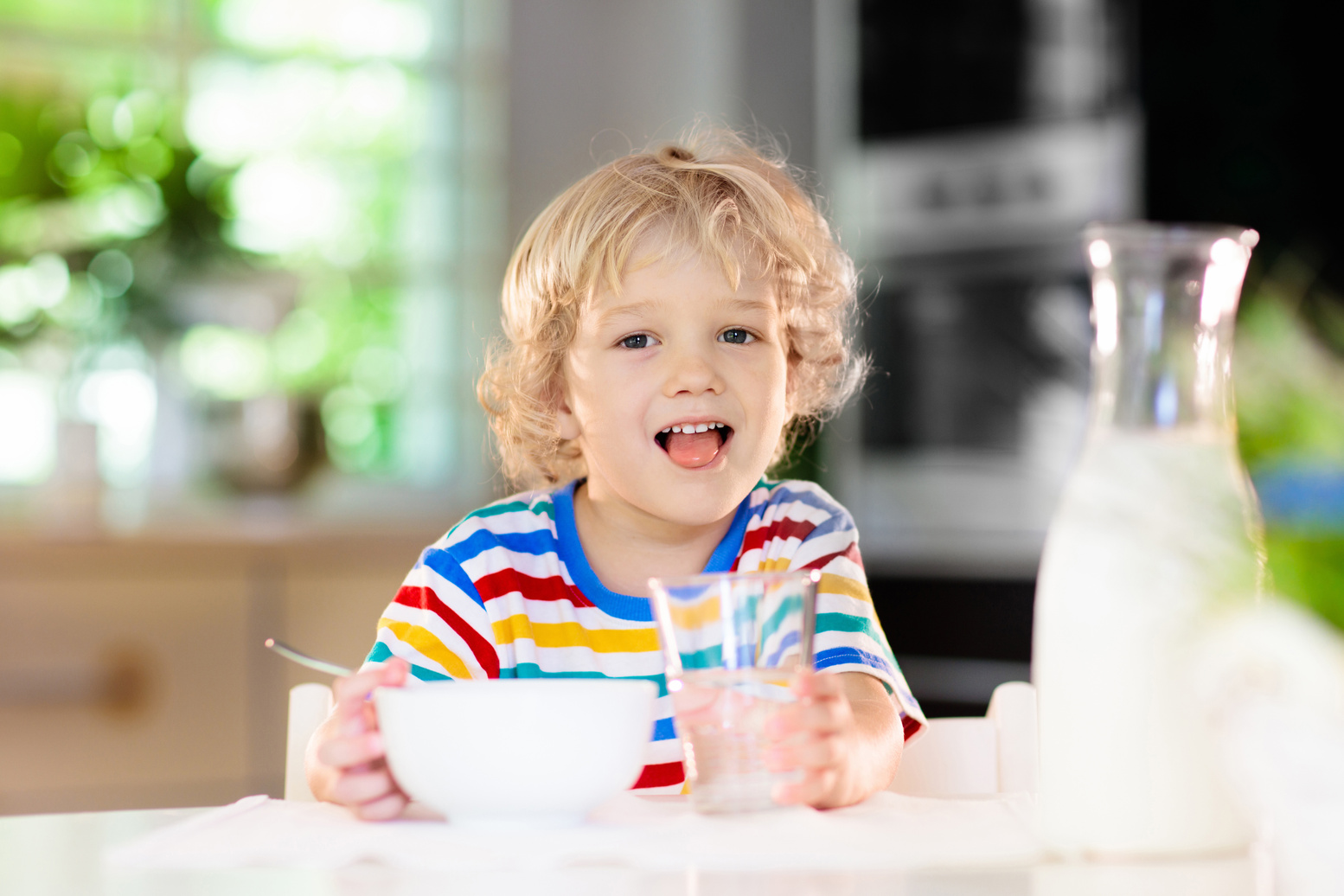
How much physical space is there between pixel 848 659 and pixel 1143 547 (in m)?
0.48

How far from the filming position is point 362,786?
2.19ft

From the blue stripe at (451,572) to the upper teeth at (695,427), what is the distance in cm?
22

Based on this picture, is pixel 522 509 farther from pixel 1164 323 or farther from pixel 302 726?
pixel 1164 323

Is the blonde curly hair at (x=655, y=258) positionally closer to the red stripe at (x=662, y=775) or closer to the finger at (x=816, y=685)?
the red stripe at (x=662, y=775)

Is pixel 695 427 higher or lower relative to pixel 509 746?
higher

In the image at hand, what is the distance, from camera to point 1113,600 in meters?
0.52

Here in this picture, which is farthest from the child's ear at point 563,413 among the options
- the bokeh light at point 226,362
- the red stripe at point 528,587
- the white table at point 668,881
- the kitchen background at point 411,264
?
the bokeh light at point 226,362

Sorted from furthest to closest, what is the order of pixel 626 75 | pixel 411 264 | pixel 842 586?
pixel 626 75, pixel 411 264, pixel 842 586

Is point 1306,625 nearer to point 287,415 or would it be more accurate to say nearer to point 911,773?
point 911,773

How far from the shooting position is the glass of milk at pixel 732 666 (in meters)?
0.64

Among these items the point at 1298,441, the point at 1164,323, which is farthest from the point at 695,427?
the point at 1298,441

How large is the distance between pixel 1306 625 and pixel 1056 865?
180 mm

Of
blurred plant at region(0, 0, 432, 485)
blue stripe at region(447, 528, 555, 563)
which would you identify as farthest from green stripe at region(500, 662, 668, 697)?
blurred plant at region(0, 0, 432, 485)

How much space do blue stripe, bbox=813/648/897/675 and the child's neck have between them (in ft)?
0.91
